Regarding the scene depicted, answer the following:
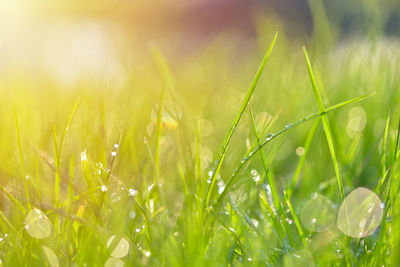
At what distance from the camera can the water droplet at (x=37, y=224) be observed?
2.13 feet

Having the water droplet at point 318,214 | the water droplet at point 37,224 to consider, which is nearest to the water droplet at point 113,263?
the water droplet at point 37,224

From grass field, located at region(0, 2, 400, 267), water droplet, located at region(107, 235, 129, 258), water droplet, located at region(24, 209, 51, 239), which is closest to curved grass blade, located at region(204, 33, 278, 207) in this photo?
grass field, located at region(0, 2, 400, 267)

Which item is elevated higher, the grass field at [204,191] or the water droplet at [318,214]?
the grass field at [204,191]

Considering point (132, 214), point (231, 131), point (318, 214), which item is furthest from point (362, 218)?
point (132, 214)

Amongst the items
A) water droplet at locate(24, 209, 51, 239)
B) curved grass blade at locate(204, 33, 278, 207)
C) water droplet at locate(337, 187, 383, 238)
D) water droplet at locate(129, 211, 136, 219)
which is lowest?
water droplet at locate(337, 187, 383, 238)

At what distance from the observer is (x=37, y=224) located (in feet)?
2.16

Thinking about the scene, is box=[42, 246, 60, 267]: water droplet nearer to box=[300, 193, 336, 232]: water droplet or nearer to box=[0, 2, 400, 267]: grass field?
box=[0, 2, 400, 267]: grass field

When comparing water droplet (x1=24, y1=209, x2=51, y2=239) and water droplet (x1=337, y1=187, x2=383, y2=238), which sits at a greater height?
water droplet (x1=24, y1=209, x2=51, y2=239)

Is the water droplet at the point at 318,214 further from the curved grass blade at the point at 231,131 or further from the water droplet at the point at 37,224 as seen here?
the water droplet at the point at 37,224

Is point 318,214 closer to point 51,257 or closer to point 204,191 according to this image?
point 204,191

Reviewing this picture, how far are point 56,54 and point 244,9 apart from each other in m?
3.23

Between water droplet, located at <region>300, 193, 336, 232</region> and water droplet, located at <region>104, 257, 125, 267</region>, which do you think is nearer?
water droplet, located at <region>104, 257, 125, 267</region>

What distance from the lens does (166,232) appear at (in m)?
0.62

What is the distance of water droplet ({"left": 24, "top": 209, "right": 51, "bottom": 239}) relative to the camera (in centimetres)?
65
